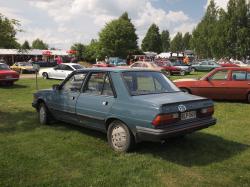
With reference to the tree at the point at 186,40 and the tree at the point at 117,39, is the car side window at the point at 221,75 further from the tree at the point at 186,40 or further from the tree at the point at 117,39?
the tree at the point at 186,40

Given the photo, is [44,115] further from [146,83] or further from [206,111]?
[206,111]

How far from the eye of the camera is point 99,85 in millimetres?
6891

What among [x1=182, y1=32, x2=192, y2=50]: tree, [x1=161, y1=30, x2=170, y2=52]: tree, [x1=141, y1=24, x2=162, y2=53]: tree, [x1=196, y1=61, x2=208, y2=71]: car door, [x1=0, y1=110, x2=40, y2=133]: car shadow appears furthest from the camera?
[x1=161, y1=30, x2=170, y2=52]: tree

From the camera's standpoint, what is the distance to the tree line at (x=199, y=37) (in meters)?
46.1

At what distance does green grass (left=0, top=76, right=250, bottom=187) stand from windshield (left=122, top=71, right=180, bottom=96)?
1.12 m

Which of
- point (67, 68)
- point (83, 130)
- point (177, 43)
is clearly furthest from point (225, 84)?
point (177, 43)

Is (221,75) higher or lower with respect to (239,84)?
higher

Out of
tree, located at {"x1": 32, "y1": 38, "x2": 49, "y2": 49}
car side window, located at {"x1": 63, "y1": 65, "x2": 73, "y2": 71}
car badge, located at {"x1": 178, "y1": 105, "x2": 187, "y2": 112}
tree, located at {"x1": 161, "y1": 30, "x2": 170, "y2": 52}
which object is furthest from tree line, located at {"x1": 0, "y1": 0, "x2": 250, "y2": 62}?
tree, located at {"x1": 32, "y1": 38, "x2": 49, "y2": 49}

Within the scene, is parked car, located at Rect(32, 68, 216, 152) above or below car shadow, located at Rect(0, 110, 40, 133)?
above

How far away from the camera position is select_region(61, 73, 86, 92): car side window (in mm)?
7455

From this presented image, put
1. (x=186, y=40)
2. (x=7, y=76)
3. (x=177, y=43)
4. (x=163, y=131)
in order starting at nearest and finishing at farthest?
(x=163, y=131) < (x=7, y=76) < (x=177, y=43) < (x=186, y=40)

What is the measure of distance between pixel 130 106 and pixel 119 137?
0.69m

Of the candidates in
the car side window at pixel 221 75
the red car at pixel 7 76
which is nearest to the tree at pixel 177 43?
the red car at pixel 7 76

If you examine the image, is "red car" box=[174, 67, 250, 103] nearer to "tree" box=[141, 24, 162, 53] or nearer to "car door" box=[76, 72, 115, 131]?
"car door" box=[76, 72, 115, 131]
